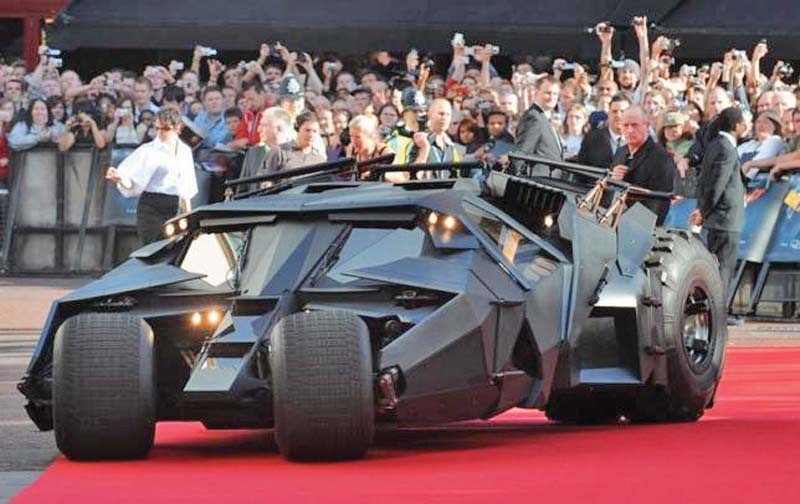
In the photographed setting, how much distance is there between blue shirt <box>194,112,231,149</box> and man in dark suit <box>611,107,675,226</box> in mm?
8837

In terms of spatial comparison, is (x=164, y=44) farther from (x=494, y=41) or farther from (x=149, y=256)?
(x=149, y=256)

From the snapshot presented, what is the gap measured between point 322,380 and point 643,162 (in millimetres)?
5842

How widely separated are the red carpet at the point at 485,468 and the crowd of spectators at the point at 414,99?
6.66 m

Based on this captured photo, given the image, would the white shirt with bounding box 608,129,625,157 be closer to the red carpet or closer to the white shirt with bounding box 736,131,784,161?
the white shirt with bounding box 736,131,784,161

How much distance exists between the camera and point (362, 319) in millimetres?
11180

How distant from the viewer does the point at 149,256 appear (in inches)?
483

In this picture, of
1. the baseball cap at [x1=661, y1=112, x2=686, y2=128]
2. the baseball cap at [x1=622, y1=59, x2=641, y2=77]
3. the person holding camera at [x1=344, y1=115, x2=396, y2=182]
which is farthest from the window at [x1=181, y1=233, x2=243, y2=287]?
the baseball cap at [x1=622, y1=59, x2=641, y2=77]

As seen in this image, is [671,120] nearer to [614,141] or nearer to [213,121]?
[614,141]

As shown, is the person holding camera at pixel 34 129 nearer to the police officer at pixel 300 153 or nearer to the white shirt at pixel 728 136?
the white shirt at pixel 728 136

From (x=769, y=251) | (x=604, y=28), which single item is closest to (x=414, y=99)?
(x=769, y=251)

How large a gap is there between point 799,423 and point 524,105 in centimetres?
1166

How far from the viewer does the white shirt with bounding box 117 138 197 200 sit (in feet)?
63.2

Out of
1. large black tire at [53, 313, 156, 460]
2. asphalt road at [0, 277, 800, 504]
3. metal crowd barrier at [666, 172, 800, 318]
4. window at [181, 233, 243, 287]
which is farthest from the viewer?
metal crowd barrier at [666, 172, 800, 318]

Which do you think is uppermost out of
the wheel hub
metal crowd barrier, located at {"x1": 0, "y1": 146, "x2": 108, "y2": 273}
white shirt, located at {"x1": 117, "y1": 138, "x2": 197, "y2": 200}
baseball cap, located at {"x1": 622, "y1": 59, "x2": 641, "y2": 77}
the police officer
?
baseball cap, located at {"x1": 622, "y1": 59, "x2": 641, "y2": 77}
